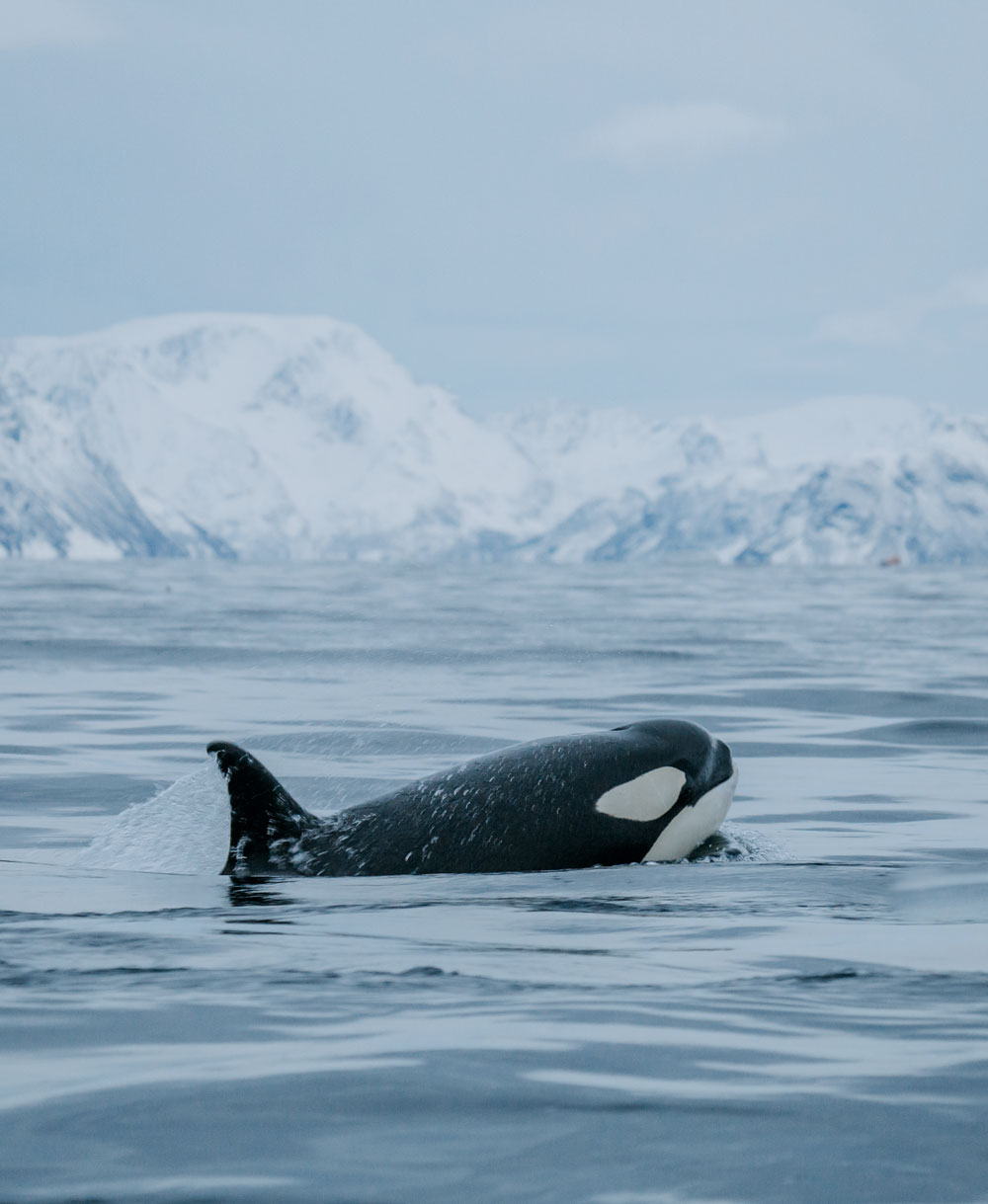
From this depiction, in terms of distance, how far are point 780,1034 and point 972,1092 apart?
2.58 ft

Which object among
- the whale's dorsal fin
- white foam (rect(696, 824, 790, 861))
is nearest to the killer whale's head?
white foam (rect(696, 824, 790, 861))

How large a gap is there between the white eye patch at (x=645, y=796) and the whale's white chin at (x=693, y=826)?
5.1 inches

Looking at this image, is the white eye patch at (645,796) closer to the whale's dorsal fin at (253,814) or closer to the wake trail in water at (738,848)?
the wake trail in water at (738,848)

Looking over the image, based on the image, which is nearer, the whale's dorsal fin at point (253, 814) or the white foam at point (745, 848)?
the whale's dorsal fin at point (253, 814)

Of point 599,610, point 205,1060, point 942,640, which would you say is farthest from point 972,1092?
point 599,610

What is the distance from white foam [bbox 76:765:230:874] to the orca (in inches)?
20.2

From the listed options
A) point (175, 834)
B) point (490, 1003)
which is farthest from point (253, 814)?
point (490, 1003)

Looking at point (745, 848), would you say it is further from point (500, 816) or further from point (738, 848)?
point (500, 816)

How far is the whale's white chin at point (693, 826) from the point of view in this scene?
9672mm

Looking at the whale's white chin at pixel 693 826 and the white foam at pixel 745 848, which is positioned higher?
the whale's white chin at pixel 693 826

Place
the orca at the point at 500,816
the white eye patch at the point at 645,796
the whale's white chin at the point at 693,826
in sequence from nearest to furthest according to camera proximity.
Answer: the orca at the point at 500,816
the white eye patch at the point at 645,796
the whale's white chin at the point at 693,826

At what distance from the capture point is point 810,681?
76.3 ft

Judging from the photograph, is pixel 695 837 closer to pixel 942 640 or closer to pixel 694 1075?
pixel 694 1075

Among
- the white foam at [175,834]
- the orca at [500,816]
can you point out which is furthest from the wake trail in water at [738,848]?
the white foam at [175,834]
